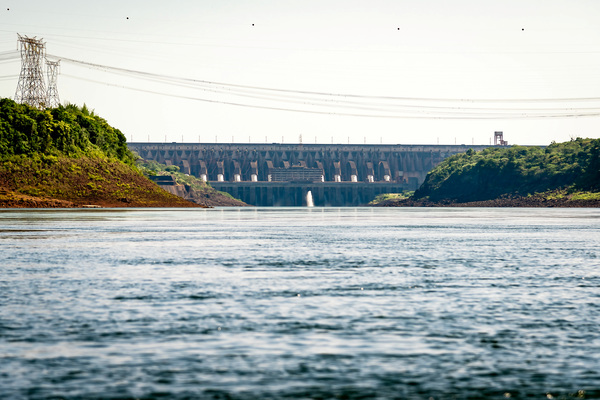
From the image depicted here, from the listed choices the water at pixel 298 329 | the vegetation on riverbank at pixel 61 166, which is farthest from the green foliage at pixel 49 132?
the water at pixel 298 329

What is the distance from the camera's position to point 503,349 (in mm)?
15305

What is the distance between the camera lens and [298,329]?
17375 mm

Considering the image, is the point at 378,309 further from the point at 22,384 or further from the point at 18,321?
the point at 22,384

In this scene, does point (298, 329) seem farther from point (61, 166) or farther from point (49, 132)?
point (49, 132)

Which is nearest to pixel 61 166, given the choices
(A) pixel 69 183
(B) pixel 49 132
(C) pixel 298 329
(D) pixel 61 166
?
(D) pixel 61 166

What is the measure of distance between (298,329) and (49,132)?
153 metres

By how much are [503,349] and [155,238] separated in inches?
1631

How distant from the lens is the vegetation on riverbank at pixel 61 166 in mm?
147875

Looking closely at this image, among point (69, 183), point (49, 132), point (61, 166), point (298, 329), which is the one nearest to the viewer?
point (298, 329)

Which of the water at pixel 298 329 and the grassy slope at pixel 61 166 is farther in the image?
the grassy slope at pixel 61 166

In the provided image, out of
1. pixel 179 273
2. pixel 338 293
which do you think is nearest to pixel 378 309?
pixel 338 293

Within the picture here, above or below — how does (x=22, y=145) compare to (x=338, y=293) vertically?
above

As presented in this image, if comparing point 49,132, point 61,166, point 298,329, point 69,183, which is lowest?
point 298,329

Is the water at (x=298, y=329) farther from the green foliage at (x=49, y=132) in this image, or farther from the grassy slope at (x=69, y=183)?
the green foliage at (x=49, y=132)
